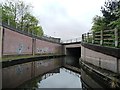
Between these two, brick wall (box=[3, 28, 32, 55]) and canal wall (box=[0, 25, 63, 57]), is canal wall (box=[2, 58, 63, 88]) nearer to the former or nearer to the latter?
canal wall (box=[0, 25, 63, 57])

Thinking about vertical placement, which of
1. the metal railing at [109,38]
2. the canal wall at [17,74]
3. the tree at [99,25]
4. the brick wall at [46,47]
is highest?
the tree at [99,25]

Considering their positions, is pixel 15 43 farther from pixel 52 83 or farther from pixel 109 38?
pixel 109 38

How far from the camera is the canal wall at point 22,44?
22.8 m

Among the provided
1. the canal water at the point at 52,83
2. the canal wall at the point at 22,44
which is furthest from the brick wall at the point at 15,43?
the canal water at the point at 52,83

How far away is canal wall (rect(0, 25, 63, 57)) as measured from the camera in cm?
2283

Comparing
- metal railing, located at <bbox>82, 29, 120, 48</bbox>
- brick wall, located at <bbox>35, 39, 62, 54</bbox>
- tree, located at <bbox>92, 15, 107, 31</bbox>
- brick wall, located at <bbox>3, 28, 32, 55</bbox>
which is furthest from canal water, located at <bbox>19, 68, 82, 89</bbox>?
brick wall, located at <bbox>35, 39, 62, 54</bbox>

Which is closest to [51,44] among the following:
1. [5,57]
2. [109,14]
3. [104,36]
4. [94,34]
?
[109,14]

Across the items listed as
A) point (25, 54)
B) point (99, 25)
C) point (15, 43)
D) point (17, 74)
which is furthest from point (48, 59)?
point (17, 74)

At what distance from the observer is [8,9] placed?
127 ft

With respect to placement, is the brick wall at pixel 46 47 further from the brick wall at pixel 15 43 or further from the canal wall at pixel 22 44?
the brick wall at pixel 15 43

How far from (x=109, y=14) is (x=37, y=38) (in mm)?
14510

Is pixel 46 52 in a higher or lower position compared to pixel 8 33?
lower

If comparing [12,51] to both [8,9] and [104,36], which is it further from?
[8,9]

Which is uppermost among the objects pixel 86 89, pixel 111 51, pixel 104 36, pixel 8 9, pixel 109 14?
pixel 8 9
